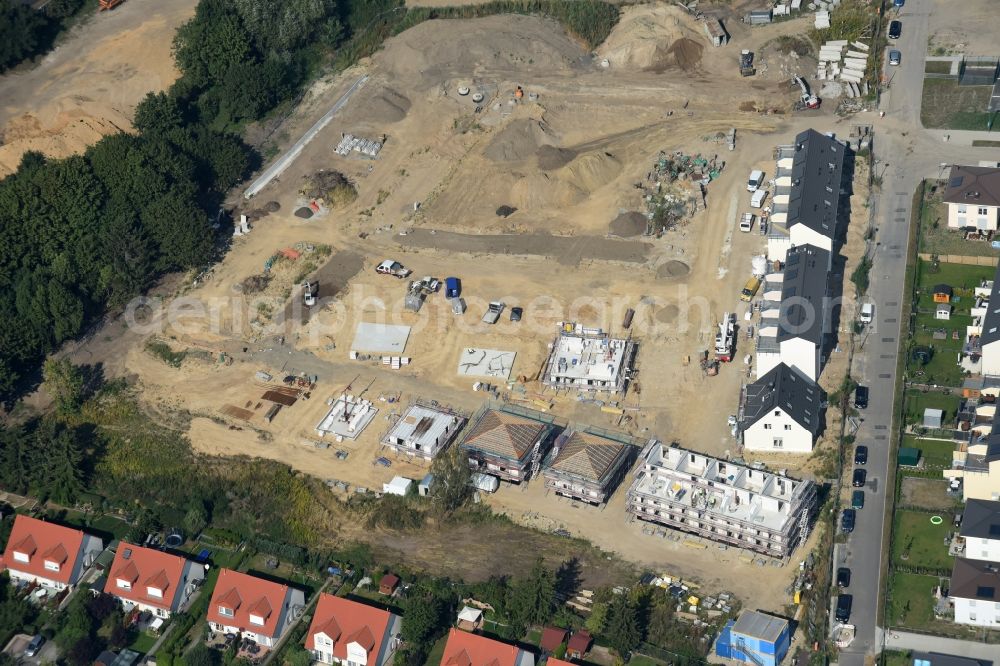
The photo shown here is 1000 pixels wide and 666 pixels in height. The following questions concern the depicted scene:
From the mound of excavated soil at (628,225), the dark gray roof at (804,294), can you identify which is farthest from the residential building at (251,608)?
the mound of excavated soil at (628,225)

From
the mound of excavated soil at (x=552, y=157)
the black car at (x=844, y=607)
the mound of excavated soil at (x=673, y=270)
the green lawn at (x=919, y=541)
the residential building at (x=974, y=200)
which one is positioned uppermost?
the mound of excavated soil at (x=552, y=157)

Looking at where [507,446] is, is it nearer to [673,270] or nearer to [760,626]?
[760,626]

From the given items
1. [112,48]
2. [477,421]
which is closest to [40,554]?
[477,421]

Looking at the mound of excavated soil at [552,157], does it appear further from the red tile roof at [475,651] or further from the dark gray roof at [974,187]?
the red tile roof at [475,651]

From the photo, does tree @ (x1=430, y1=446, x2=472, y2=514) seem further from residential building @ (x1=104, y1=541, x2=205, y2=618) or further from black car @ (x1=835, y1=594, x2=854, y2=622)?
black car @ (x1=835, y1=594, x2=854, y2=622)

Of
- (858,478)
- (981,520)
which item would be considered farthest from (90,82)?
(981,520)

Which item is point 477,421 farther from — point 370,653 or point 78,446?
point 78,446

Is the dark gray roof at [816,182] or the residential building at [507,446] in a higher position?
the dark gray roof at [816,182]
